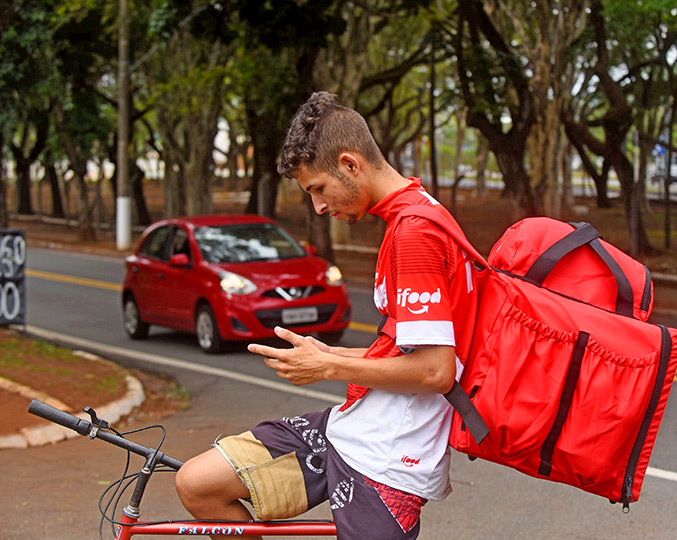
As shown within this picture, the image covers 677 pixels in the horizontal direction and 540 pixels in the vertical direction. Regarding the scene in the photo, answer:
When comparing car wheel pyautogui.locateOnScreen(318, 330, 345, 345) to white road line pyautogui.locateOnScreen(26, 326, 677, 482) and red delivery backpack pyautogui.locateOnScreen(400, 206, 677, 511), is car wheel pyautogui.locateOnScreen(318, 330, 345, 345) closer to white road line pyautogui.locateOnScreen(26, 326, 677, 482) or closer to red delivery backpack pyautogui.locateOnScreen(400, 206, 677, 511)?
white road line pyautogui.locateOnScreen(26, 326, 677, 482)

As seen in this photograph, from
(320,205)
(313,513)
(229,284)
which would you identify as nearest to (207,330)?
(229,284)

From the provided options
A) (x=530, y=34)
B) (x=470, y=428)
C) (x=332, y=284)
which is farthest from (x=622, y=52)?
(x=470, y=428)

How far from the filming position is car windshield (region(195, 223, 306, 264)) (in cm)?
1076

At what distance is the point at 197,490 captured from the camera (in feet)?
8.72

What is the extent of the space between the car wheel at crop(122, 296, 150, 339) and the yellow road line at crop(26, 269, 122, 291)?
16.3 ft

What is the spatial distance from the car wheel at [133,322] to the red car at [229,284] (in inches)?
0.5

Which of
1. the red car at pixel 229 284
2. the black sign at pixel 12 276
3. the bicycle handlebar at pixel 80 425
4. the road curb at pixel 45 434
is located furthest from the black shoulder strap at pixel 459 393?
the black sign at pixel 12 276

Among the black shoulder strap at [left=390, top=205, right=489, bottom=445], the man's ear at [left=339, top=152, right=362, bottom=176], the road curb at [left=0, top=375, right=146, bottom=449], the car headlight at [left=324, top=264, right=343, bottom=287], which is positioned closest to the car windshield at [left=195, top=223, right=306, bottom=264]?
the car headlight at [left=324, top=264, right=343, bottom=287]

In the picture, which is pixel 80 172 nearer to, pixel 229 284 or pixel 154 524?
pixel 229 284

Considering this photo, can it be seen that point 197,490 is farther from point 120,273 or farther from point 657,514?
point 120,273

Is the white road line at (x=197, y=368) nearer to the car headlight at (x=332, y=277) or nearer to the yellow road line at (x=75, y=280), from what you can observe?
the car headlight at (x=332, y=277)

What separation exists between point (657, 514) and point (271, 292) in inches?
225

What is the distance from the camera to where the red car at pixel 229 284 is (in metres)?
10.1

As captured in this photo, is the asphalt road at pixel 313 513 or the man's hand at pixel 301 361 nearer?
the man's hand at pixel 301 361
